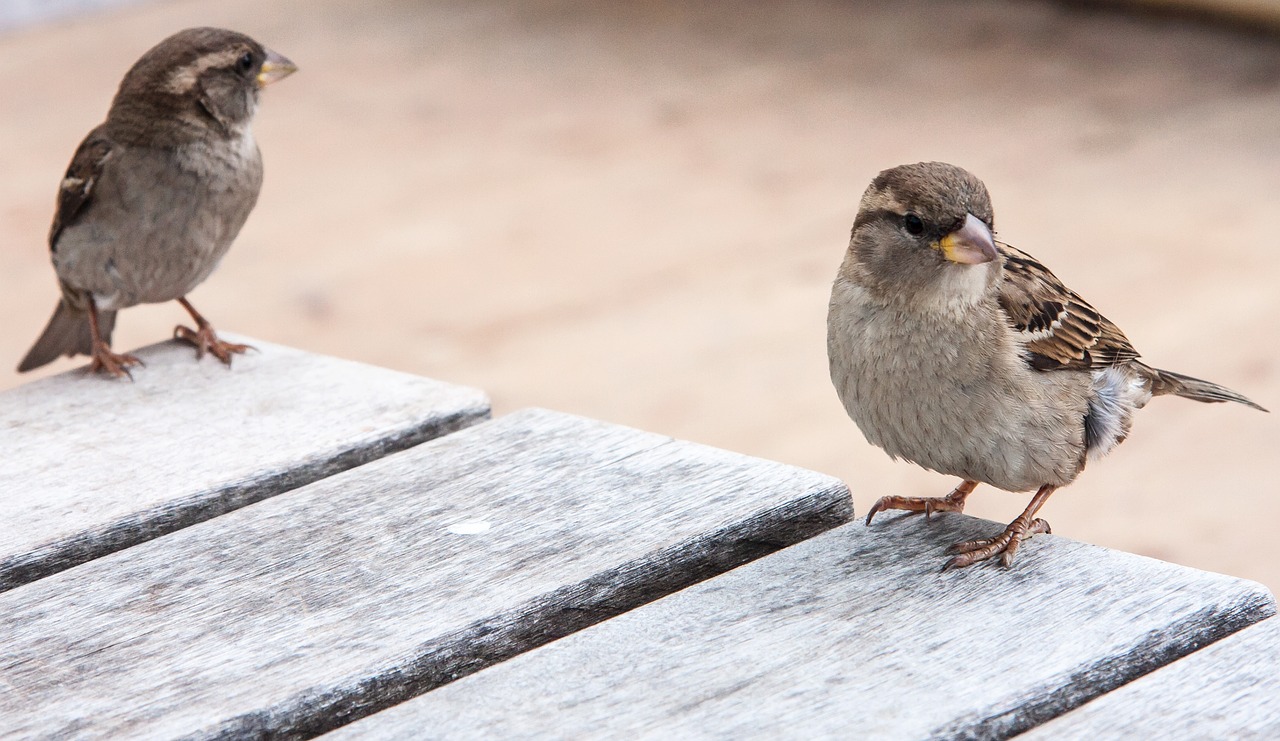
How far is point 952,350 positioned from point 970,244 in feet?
0.40

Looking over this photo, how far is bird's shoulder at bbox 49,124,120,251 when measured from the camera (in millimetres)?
2586

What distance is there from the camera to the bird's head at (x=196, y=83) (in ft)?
8.48

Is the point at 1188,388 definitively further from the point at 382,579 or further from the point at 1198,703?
the point at 382,579

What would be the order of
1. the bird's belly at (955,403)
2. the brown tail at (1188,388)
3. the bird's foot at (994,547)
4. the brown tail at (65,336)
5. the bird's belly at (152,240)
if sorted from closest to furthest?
1. the bird's foot at (994,547)
2. the bird's belly at (955,403)
3. the brown tail at (1188,388)
4. the bird's belly at (152,240)
5. the brown tail at (65,336)

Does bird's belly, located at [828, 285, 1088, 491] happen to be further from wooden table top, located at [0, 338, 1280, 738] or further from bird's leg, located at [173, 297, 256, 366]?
bird's leg, located at [173, 297, 256, 366]

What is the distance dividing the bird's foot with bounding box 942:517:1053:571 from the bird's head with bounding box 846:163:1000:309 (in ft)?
1.00

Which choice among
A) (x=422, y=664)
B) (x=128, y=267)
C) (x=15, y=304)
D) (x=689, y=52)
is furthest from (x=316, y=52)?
(x=422, y=664)

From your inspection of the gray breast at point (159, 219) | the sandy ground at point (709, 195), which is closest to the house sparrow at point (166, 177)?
the gray breast at point (159, 219)

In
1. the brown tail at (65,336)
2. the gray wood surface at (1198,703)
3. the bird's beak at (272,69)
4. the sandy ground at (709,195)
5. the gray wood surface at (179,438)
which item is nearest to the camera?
the gray wood surface at (1198,703)

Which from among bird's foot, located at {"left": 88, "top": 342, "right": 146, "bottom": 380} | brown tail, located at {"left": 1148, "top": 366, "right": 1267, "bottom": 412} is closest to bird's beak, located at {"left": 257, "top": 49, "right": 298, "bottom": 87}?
bird's foot, located at {"left": 88, "top": 342, "right": 146, "bottom": 380}

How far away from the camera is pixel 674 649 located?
130 cm

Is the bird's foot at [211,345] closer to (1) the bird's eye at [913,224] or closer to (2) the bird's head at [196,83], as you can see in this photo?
(2) the bird's head at [196,83]

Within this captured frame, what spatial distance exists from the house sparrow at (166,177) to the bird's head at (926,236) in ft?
3.97

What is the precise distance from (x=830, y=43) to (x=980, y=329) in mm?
6127
